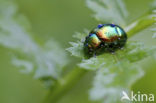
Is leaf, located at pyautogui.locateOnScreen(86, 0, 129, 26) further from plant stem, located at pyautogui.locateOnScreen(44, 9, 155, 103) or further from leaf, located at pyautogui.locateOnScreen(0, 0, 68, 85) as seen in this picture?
leaf, located at pyautogui.locateOnScreen(0, 0, 68, 85)

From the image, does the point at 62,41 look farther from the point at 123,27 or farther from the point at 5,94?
the point at 123,27

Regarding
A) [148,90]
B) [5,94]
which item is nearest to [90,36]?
[148,90]

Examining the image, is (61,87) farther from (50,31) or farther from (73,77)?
(50,31)

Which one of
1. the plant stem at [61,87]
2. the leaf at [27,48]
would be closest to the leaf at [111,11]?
the plant stem at [61,87]

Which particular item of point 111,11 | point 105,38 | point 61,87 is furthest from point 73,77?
point 111,11

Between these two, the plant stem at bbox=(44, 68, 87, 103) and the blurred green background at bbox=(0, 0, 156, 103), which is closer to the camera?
the plant stem at bbox=(44, 68, 87, 103)

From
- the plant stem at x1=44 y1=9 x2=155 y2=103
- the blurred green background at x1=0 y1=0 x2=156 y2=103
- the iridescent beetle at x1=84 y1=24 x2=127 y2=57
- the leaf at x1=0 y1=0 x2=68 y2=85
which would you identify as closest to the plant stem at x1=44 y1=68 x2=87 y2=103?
the plant stem at x1=44 y1=9 x2=155 y2=103
